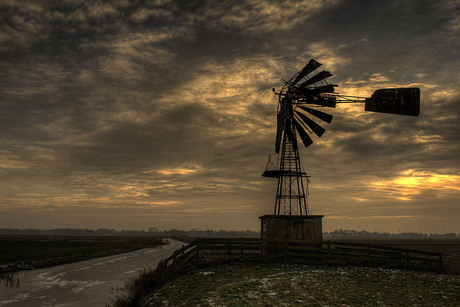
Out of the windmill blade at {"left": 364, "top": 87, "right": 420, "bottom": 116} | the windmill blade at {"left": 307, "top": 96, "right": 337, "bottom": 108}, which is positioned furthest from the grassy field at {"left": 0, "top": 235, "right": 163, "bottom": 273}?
the windmill blade at {"left": 364, "top": 87, "right": 420, "bottom": 116}

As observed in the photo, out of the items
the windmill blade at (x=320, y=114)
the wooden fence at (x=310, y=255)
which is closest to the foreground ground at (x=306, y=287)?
the wooden fence at (x=310, y=255)

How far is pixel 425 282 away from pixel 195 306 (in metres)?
11.8

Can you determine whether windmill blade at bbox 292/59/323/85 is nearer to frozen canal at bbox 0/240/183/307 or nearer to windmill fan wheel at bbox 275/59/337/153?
windmill fan wheel at bbox 275/59/337/153

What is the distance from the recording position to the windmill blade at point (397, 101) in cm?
2141

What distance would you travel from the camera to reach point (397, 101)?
22047 mm

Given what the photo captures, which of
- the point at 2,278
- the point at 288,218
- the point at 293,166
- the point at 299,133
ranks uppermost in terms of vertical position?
the point at 299,133

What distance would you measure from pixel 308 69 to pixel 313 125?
4421mm

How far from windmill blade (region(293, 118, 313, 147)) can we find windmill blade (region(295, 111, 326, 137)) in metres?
0.65

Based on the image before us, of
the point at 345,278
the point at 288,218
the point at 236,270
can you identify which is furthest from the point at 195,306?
the point at 288,218

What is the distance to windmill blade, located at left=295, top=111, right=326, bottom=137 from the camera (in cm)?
2667

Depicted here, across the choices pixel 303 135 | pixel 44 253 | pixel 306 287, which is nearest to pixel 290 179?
pixel 303 135

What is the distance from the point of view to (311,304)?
1237cm

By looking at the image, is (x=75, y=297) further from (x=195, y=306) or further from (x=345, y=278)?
(x=345, y=278)

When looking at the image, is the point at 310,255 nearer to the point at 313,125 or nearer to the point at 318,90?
the point at 313,125
